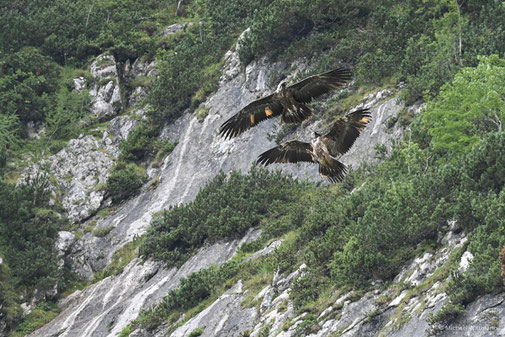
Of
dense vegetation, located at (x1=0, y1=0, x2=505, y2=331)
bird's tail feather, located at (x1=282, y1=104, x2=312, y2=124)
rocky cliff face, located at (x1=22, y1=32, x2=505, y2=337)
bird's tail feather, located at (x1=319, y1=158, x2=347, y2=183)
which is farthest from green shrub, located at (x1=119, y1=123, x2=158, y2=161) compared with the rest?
bird's tail feather, located at (x1=319, y1=158, x2=347, y2=183)

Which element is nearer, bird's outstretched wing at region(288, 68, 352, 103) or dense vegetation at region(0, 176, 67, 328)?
bird's outstretched wing at region(288, 68, 352, 103)

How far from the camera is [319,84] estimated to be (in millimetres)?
17609

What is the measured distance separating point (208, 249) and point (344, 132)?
13.9m

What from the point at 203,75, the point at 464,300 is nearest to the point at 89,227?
the point at 203,75

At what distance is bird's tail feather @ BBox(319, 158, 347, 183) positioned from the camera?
17828mm

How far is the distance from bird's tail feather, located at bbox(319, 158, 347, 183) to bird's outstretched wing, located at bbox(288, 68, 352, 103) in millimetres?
1526

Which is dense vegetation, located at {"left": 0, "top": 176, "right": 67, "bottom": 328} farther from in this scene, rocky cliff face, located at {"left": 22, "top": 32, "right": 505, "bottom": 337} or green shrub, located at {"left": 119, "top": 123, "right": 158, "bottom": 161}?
green shrub, located at {"left": 119, "top": 123, "right": 158, "bottom": 161}

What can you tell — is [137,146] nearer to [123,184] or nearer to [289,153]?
[123,184]

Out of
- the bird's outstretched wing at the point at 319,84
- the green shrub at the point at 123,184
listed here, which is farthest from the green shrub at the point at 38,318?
the bird's outstretched wing at the point at 319,84

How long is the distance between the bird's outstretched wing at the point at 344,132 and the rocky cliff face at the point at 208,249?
3722 millimetres

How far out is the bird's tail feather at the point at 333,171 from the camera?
58.5ft

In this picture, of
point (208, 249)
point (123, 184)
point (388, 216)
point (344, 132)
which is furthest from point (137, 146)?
point (344, 132)

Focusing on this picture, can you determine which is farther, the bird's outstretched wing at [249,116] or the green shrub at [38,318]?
the green shrub at [38,318]

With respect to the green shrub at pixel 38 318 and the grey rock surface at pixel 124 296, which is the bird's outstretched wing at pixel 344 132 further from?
the green shrub at pixel 38 318
